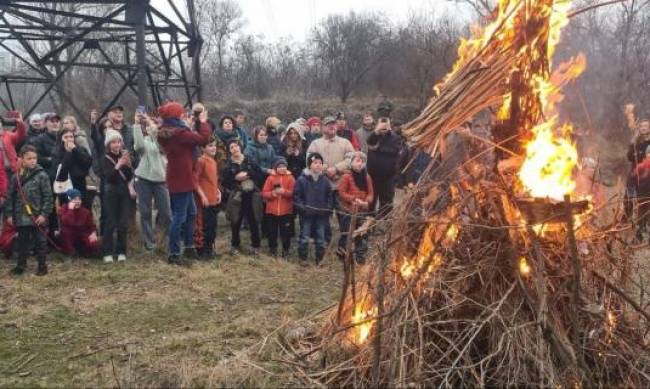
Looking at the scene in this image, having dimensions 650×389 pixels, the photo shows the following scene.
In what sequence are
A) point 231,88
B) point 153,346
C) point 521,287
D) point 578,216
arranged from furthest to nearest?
point 231,88
point 153,346
point 578,216
point 521,287

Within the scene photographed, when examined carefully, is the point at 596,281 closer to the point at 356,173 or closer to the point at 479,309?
the point at 479,309

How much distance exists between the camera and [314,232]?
7.29 meters

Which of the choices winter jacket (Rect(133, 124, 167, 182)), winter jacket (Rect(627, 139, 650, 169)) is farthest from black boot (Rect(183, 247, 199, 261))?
winter jacket (Rect(627, 139, 650, 169))

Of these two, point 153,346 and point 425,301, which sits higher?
point 425,301

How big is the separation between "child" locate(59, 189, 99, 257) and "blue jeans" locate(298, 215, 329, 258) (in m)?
2.49

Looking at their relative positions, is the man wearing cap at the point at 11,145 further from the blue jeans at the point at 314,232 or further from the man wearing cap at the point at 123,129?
the blue jeans at the point at 314,232

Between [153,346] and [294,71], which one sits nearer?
[153,346]

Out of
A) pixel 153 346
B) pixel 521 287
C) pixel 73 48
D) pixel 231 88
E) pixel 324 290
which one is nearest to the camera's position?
pixel 521 287

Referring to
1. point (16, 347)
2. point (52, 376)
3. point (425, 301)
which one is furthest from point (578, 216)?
point (16, 347)

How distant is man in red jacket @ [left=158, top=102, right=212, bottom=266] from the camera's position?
21.4 ft

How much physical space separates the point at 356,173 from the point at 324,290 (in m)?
1.90

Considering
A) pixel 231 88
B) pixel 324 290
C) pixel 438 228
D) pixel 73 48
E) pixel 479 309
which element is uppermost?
pixel 73 48

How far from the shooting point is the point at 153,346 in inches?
165

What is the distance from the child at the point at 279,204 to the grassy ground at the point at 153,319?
16.8 inches
